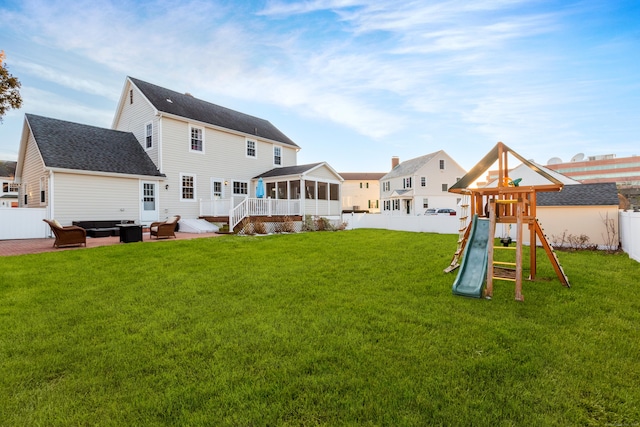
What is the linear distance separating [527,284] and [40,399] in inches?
292

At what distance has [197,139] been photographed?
18.6 meters

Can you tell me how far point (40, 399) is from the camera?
246cm

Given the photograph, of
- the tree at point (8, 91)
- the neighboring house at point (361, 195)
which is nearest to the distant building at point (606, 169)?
the neighboring house at point (361, 195)

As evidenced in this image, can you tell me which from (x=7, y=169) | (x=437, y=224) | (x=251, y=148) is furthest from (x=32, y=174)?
(x=7, y=169)

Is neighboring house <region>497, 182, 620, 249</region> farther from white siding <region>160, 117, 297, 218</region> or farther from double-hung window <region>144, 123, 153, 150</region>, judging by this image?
double-hung window <region>144, 123, 153, 150</region>

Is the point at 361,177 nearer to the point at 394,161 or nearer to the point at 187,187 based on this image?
the point at 394,161

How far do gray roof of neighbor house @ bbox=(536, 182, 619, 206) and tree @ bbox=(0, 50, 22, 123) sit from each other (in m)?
24.3

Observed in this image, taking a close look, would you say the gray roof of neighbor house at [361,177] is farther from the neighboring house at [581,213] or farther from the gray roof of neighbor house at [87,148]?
the neighboring house at [581,213]

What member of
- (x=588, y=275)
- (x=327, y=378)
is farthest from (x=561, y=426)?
(x=588, y=275)

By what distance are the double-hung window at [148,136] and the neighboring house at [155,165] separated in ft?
0.20

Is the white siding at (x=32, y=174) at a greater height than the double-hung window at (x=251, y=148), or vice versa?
the double-hung window at (x=251, y=148)

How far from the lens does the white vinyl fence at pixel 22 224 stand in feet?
42.4

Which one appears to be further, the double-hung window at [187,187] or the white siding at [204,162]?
the double-hung window at [187,187]

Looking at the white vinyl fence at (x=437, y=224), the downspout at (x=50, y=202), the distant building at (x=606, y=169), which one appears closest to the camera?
the white vinyl fence at (x=437, y=224)
